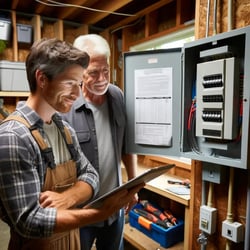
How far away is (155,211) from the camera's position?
2.17 m

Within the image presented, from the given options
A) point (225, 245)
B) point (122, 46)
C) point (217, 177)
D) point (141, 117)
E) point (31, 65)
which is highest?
point (122, 46)

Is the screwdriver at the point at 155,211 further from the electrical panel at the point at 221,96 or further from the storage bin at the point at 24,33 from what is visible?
the storage bin at the point at 24,33

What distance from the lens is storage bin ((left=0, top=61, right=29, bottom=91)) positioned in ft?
8.25

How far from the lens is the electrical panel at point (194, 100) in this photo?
3.57 ft

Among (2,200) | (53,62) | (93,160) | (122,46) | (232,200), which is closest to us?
(2,200)

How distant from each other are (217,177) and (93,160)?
64 cm

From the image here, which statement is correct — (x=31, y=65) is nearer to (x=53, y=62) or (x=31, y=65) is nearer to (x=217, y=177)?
(x=53, y=62)

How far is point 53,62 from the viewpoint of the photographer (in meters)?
0.91

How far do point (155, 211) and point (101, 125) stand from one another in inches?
45.0

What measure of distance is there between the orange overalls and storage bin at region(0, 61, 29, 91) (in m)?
1.82

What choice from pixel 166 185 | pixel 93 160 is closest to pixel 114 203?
pixel 93 160

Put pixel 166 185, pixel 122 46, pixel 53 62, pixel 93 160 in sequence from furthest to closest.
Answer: pixel 122 46 < pixel 166 185 < pixel 93 160 < pixel 53 62

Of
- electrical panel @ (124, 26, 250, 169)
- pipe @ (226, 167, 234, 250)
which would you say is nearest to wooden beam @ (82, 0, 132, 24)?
electrical panel @ (124, 26, 250, 169)

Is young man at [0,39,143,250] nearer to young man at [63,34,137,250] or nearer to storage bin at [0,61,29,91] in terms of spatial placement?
young man at [63,34,137,250]
